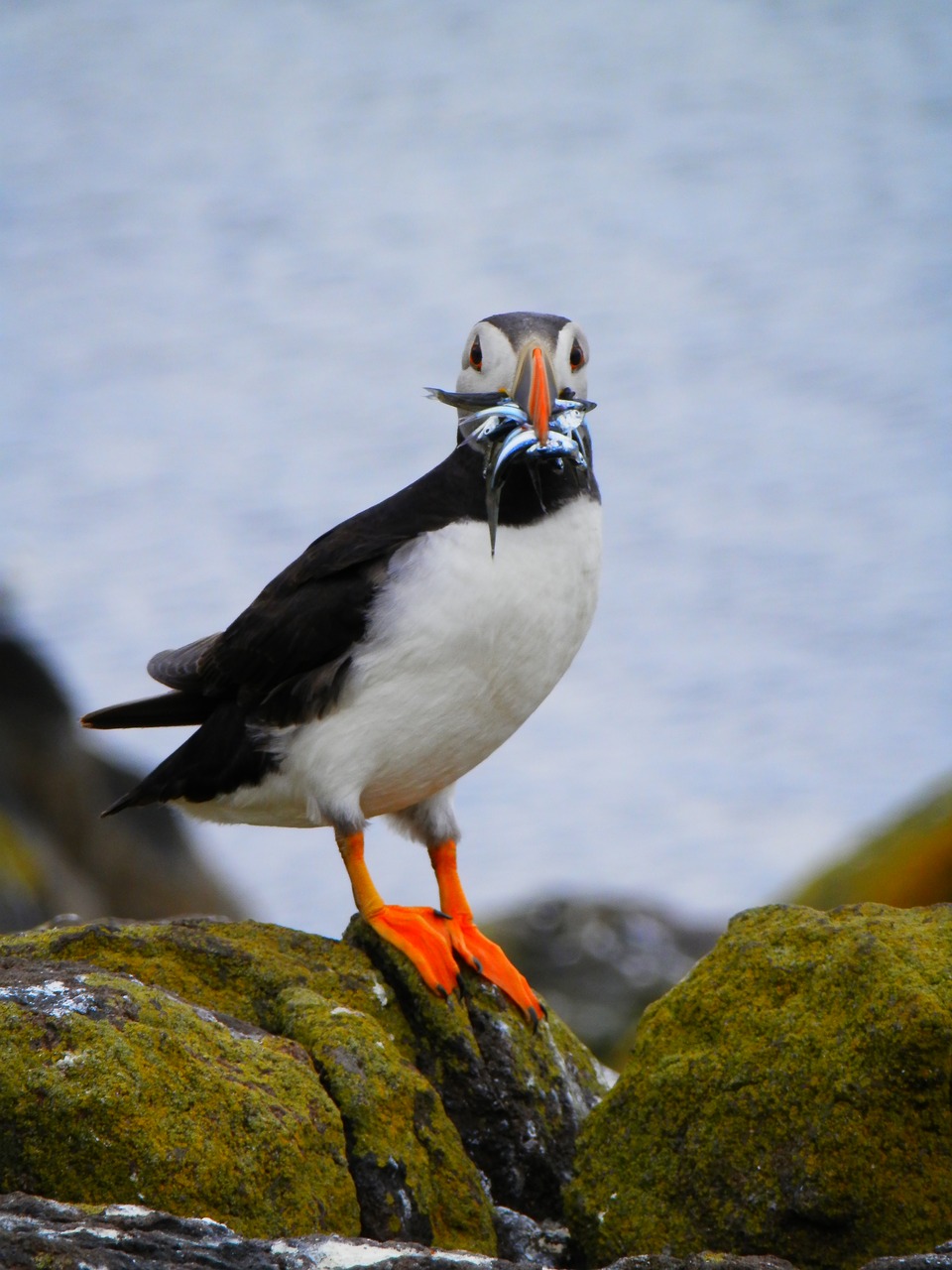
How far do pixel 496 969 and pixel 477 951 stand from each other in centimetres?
12

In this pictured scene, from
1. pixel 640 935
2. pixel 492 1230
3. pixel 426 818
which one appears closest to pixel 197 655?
pixel 426 818

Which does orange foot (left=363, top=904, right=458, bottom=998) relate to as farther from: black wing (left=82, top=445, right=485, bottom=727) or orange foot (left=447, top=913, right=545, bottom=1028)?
black wing (left=82, top=445, right=485, bottom=727)

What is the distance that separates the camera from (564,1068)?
18.0ft

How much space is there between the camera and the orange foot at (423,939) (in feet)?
17.6

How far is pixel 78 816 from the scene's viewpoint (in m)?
12.1

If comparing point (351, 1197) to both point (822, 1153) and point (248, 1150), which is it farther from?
point (822, 1153)

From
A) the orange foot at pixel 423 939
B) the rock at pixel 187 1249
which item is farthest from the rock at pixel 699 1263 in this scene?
the orange foot at pixel 423 939

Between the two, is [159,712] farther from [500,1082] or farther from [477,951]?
[500,1082]

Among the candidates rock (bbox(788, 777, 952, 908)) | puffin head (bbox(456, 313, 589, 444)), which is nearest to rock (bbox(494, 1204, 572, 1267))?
puffin head (bbox(456, 313, 589, 444))

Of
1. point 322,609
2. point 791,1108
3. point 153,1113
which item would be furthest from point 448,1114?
point 322,609

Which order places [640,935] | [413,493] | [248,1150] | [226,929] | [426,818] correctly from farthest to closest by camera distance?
[640,935] → [426,818] → [413,493] → [226,929] → [248,1150]

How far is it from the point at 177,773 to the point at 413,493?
140 cm

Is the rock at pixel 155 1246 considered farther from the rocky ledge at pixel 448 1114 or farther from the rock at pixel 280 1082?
the rock at pixel 280 1082

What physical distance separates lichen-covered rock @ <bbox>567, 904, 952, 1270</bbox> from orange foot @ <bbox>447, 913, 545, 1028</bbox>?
856 millimetres
